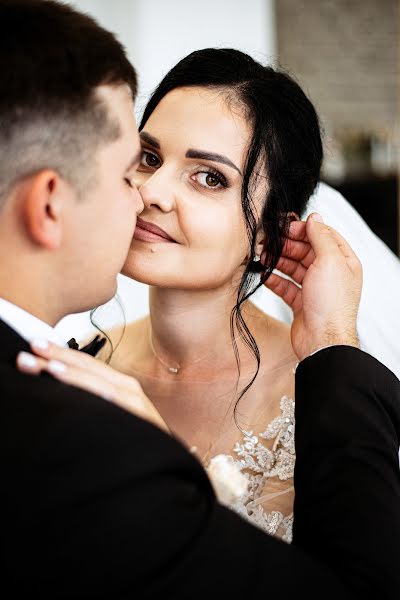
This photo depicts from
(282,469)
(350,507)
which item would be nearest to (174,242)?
(282,469)

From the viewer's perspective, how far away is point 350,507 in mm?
1088

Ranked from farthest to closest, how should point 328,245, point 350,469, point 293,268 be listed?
point 293,268 → point 328,245 → point 350,469

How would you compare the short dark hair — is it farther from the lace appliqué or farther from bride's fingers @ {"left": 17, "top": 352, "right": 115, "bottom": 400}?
the lace appliqué

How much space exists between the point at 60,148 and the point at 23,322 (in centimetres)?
25

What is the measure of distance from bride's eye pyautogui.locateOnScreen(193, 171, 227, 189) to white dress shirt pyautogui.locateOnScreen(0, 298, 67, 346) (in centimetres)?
75

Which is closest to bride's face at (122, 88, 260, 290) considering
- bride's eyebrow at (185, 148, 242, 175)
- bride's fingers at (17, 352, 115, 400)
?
bride's eyebrow at (185, 148, 242, 175)

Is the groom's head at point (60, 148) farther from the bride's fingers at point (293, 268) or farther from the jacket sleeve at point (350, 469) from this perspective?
the bride's fingers at point (293, 268)

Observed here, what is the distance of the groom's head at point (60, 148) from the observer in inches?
41.9

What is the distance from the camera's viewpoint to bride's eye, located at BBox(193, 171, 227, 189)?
5.88 feet

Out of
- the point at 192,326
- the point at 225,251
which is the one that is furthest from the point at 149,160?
the point at 192,326

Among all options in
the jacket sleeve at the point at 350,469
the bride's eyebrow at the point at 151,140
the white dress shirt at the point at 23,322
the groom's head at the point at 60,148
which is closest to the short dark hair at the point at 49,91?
the groom's head at the point at 60,148

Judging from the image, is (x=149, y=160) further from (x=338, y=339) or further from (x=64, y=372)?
(x=64, y=372)

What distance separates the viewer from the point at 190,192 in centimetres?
178

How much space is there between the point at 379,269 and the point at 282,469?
29.9 inches
